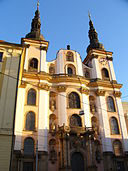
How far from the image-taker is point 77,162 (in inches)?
909

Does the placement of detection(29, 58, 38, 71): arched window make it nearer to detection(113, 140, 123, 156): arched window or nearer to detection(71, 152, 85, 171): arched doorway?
detection(71, 152, 85, 171): arched doorway

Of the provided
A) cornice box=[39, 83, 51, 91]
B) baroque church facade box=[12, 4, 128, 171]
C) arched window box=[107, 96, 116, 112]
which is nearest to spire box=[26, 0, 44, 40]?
baroque church facade box=[12, 4, 128, 171]

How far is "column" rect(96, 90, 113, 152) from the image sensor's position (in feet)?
84.4

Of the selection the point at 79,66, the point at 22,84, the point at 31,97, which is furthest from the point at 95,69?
the point at 22,84

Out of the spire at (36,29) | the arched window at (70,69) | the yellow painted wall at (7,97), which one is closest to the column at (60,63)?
the arched window at (70,69)

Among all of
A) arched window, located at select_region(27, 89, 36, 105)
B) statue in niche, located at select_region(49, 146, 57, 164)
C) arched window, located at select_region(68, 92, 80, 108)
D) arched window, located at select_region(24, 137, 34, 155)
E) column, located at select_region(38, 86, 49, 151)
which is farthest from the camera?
arched window, located at select_region(68, 92, 80, 108)

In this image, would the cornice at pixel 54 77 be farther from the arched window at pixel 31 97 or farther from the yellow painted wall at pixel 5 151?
the yellow painted wall at pixel 5 151

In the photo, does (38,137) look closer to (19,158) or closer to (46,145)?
(46,145)

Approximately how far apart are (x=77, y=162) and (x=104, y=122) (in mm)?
7170

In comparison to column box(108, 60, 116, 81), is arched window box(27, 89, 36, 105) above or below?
below

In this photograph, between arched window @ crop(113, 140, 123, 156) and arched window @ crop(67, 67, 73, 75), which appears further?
arched window @ crop(67, 67, 73, 75)

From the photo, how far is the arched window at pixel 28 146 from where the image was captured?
73.9ft

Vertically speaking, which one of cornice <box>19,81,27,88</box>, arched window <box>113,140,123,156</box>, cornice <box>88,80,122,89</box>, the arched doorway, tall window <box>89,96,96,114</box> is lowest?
the arched doorway

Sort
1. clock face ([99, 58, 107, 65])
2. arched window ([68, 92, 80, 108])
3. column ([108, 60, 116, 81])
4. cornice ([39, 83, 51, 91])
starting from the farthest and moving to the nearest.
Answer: clock face ([99, 58, 107, 65]) < column ([108, 60, 116, 81]) < arched window ([68, 92, 80, 108]) < cornice ([39, 83, 51, 91])
